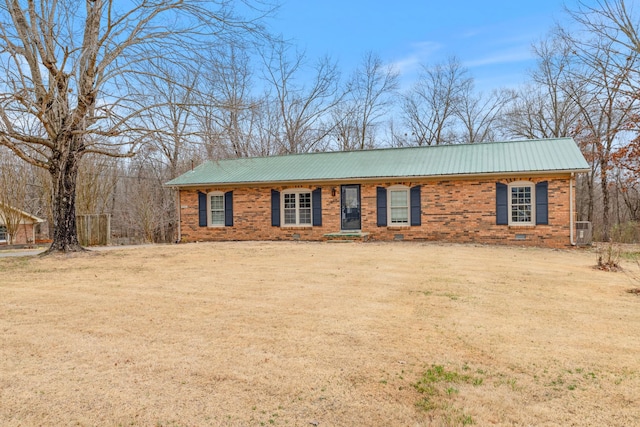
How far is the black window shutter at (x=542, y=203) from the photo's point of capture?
14.5m

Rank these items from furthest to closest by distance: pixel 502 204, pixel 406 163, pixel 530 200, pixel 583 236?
pixel 406 163, pixel 502 204, pixel 530 200, pixel 583 236

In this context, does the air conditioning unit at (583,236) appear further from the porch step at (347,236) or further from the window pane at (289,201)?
the window pane at (289,201)

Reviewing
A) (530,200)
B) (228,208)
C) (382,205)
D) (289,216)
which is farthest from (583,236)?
(228,208)

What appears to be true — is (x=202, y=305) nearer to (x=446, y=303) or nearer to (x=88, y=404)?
(x=88, y=404)

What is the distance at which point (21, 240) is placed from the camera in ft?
79.7

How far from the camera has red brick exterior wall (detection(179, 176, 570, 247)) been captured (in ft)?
47.4

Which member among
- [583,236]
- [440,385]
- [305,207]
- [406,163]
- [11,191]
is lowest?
[440,385]

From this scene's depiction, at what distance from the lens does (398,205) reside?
53.2 feet

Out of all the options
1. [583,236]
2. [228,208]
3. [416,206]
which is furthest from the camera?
[228,208]

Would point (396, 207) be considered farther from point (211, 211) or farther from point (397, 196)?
point (211, 211)

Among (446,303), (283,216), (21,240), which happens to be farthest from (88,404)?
(21,240)

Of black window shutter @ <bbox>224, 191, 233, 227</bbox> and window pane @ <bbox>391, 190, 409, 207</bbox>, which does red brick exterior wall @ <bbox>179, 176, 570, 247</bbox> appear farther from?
window pane @ <bbox>391, 190, 409, 207</bbox>

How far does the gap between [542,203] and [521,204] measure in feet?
2.09

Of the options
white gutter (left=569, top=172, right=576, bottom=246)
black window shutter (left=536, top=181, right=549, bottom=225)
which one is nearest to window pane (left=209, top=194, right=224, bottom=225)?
black window shutter (left=536, top=181, right=549, bottom=225)
